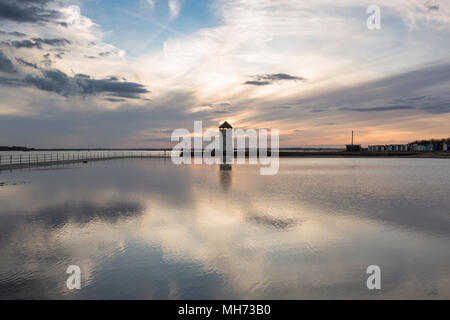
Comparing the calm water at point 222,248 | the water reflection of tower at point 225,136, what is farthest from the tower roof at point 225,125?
the calm water at point 222,248

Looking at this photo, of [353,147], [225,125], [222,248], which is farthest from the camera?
[353,147]

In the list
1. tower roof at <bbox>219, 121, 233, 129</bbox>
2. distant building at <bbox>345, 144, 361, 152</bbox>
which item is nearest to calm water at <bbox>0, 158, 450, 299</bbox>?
tower roof at <bbox>219, 121, 233, 129</bbox>

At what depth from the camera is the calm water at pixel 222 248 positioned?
22.9 feet

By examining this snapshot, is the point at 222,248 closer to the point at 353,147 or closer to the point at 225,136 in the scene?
the point at 225,136

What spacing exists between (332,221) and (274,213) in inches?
114

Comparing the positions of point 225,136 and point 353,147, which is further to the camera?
point 353,147

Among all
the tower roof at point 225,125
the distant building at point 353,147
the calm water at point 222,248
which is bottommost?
the calm water at point 222,248

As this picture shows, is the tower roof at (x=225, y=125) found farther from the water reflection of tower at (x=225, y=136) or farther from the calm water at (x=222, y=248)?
the calm water at (x=222, y=248)

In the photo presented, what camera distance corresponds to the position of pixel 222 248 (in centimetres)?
981

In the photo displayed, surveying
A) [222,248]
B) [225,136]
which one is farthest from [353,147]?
[222,248]

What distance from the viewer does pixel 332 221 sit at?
44.1ft

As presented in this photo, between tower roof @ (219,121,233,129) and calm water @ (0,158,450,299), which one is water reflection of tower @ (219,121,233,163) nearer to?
tower roof @ (219,121,233,129)

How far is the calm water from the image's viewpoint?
697cm
